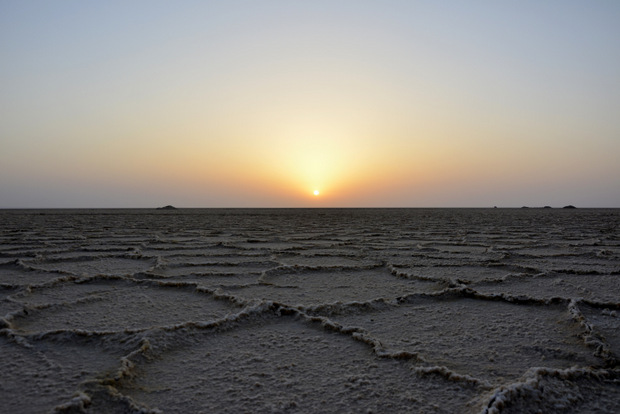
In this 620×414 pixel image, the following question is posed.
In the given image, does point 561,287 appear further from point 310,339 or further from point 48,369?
point 48,369

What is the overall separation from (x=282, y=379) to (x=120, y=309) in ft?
2.79

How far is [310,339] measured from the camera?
1.33 m

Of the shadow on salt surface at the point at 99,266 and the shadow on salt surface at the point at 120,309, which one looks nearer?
the shadow on salt surface at the point at 120,309

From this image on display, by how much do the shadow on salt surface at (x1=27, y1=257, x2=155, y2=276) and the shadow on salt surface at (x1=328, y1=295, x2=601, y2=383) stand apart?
140 centimetres

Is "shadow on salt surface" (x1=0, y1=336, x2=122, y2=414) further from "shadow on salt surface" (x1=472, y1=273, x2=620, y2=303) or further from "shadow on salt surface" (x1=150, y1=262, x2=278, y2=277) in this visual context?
"shadow on salt surface" (x1=472, y1=273, x2=620, y2=303)

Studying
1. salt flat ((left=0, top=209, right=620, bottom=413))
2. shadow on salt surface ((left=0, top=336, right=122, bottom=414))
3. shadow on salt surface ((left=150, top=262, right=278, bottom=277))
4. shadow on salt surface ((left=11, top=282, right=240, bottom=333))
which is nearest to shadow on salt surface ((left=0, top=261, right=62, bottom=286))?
salt flat ((left=0, top=209, right=620, bottom=413))

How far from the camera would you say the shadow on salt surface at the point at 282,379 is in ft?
3.07

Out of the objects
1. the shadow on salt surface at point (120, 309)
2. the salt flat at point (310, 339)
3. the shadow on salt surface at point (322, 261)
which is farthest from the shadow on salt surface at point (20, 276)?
the shadow on salt surface at point (322, 261)

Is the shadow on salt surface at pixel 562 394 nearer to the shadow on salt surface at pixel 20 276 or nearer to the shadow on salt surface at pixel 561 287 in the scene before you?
the shadow on salt surface at pixel 561 287

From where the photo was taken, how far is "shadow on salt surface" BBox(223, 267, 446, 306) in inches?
71.6

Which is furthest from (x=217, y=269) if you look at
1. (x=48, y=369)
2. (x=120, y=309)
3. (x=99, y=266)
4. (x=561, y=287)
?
(x=561, y=287)

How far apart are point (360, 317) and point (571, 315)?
26.9 inches

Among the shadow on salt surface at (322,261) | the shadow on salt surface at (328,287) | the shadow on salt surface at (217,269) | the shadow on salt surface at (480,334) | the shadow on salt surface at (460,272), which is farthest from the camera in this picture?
the shadow on salt surface at (322,261)

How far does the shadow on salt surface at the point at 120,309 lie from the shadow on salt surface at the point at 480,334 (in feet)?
1.66
